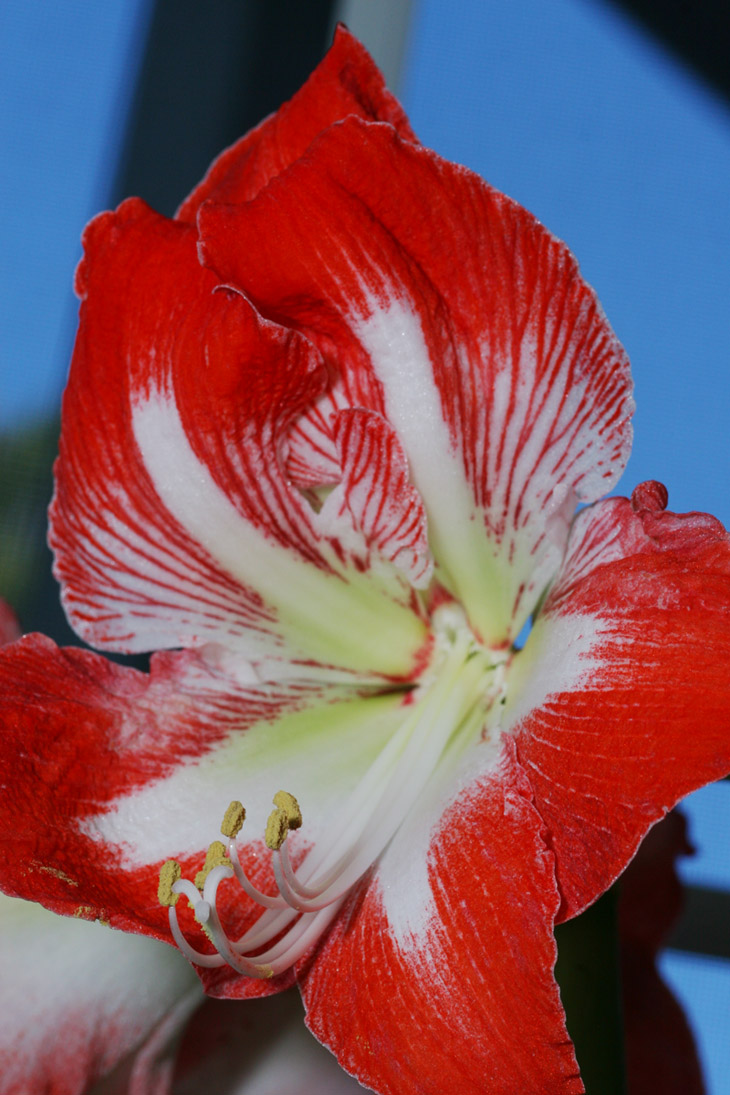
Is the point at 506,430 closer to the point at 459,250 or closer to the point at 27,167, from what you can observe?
the point at 459,250

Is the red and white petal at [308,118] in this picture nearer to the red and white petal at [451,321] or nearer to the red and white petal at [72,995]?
the red and white petal at [451,321]

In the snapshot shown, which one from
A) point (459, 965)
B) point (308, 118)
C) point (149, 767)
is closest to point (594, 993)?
point (459, 965)

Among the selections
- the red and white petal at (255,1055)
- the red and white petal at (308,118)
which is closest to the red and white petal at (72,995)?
the red and white petal at (255,1055)

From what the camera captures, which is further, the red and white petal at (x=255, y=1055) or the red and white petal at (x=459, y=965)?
the red and white petal at (x=255, y=1055)

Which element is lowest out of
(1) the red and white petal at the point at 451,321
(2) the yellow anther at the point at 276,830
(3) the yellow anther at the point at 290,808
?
(2) the yellow anther at the point at 276,830

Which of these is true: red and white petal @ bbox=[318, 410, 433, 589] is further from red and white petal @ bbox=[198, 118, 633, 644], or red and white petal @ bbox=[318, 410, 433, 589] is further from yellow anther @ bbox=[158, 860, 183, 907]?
yellow anther @ bbox=[158, 860, 183, 907]

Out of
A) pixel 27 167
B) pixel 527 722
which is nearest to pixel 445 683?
pixel 527 722

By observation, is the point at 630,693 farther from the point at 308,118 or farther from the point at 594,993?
the point at 308,118
